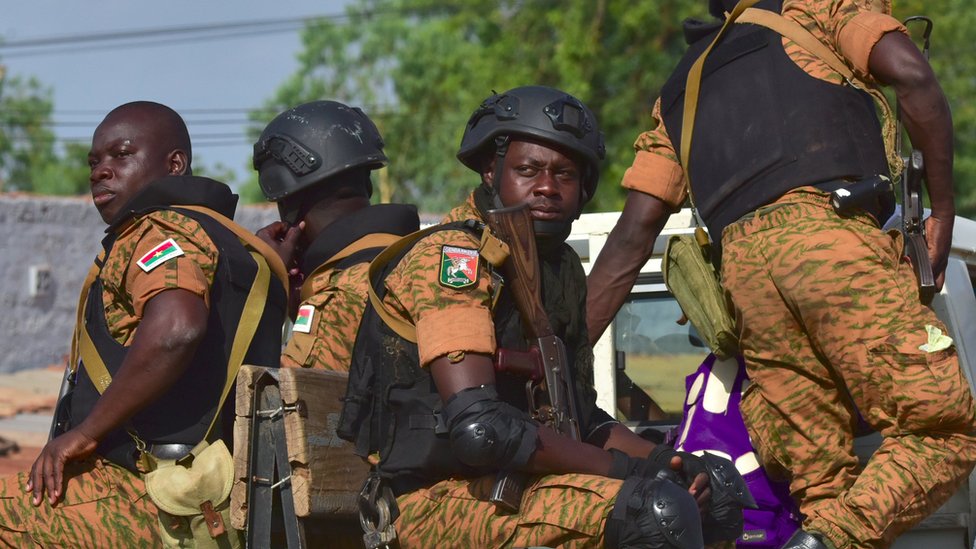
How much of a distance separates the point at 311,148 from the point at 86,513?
5.19 feet

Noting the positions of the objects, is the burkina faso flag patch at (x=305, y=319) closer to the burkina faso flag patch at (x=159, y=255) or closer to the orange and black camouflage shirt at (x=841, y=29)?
the burkina faso flag patch at (x=159, y=255)

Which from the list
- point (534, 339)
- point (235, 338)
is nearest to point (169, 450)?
point (235, 338)

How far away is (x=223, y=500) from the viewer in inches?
135

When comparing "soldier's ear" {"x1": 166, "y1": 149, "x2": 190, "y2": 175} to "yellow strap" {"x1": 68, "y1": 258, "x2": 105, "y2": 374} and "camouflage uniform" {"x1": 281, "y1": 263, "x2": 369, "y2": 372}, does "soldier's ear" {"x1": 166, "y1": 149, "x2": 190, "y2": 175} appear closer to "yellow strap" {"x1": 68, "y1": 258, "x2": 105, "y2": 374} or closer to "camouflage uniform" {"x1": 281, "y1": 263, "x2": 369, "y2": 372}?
"yellow strap" {"x1": 68, "y1": 258, "x2": 105, "y2": 374}

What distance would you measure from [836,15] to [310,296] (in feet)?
6.01

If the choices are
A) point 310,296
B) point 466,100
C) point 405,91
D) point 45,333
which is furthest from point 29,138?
point 310,296

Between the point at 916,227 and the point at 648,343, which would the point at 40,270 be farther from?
the point at 916,227

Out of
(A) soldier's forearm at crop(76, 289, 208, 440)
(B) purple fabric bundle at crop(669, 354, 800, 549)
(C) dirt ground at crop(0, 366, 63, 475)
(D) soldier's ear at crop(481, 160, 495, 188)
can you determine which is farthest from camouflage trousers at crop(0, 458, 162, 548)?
(C) dirt ground at crop(0, 366, 63, 475)

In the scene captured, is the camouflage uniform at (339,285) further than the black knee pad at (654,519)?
Yes

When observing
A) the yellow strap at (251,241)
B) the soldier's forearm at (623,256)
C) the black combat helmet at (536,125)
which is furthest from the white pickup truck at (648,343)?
the yellow strap at (251,241)

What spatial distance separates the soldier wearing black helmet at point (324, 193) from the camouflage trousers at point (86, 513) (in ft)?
2.89

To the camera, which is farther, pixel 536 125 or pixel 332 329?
pixel 332 329

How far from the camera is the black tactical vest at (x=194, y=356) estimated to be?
11.8 feet

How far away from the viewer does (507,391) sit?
331cm
